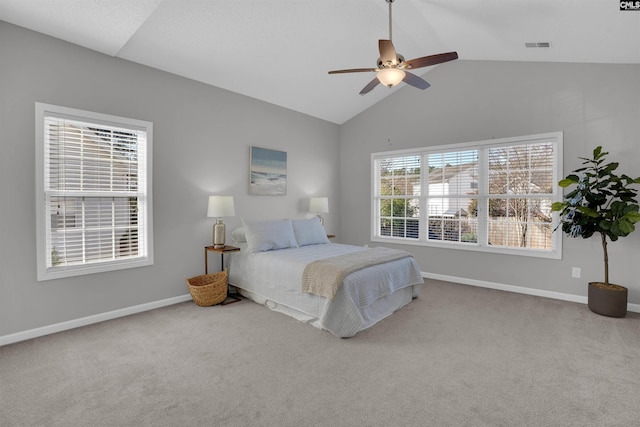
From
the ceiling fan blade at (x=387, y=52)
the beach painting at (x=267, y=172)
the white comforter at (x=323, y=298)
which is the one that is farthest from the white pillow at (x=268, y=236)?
the ceiling fan blade at (x=387, y=52)

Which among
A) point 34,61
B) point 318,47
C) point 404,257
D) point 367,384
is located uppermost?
point 318,47

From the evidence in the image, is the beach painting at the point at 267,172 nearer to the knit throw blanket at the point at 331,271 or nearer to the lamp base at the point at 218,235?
the lamp base at the point at 218,235

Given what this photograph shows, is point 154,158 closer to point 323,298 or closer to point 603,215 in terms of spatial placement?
point 323,298

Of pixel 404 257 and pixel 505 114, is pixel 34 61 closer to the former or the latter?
pixel 404 257

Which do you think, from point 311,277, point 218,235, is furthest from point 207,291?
point 311,277

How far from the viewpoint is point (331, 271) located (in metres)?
3.09

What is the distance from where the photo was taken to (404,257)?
3.89 meters

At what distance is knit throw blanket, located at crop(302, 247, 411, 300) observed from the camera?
9.85 feet

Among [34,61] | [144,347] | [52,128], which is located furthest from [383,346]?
[34,61]

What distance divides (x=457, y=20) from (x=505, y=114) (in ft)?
5.32

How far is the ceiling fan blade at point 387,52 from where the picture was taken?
8.29ft

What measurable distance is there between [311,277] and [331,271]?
0.24 metres

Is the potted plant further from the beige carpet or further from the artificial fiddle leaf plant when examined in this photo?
the beige carpet

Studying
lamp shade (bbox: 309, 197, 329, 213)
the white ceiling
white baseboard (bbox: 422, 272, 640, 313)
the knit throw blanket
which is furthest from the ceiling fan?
white baseboard (bbox: 422, 272, 640, 313)
